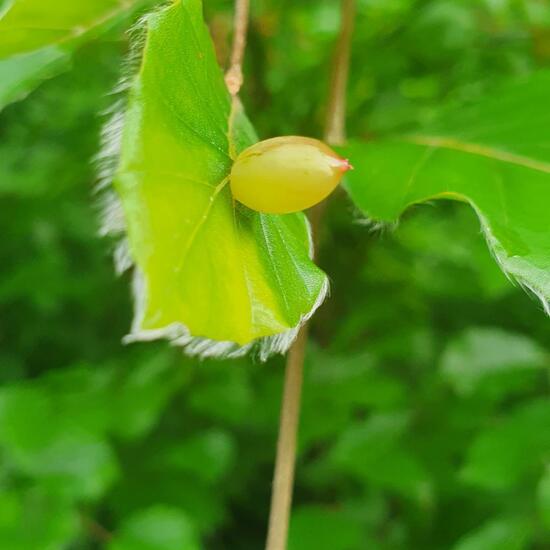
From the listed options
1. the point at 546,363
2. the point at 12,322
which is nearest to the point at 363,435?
the point at 546,363

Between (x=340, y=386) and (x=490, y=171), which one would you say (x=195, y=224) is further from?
(x=340, y=386)

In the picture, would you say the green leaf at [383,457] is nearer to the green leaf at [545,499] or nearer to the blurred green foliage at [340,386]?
the blurred green foliage at [340,386]

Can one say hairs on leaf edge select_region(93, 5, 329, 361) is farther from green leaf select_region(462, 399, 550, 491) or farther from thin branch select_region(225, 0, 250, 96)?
green leaf select_region(462, 399, 550, 491)

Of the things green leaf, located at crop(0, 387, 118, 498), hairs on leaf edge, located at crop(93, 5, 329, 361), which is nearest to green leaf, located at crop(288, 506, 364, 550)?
green leaf, located at crop(0, 387, 118, 498)

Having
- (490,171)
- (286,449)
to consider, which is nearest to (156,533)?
(286,449)

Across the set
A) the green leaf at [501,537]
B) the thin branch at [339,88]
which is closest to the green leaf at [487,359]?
the green leaf at [501,537]

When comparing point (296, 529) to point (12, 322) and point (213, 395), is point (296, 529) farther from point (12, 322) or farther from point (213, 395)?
point (12, 322)
